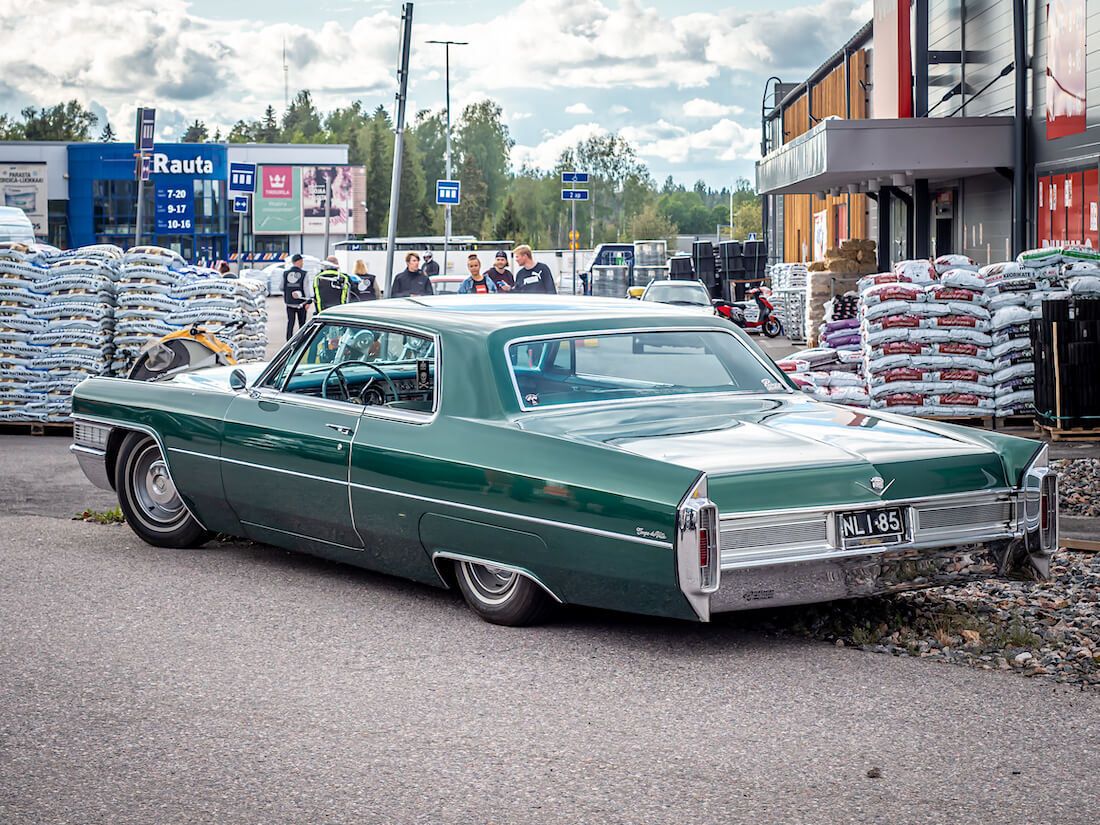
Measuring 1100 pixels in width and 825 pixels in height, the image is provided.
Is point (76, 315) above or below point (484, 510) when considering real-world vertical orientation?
above

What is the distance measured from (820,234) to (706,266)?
134 inches

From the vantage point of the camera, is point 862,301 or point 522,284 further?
point 522,284

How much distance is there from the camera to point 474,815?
394 centimetres

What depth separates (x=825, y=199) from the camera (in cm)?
3884

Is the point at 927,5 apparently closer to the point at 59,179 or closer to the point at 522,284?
the point at 522,284

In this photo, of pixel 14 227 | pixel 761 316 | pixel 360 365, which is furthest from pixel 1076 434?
pixel 14 227

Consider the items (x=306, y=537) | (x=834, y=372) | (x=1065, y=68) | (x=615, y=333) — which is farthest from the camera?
(x=1065, y=68)

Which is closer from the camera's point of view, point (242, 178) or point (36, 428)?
point (36, 428)

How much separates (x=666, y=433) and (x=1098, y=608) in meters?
2.09

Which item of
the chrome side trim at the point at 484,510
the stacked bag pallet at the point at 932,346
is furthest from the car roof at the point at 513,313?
the stacked bag pallet at the point at 932,346

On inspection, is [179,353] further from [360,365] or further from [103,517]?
[360,365]

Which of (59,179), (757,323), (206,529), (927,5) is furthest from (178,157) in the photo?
(206,529)

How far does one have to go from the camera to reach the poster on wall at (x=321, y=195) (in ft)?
314

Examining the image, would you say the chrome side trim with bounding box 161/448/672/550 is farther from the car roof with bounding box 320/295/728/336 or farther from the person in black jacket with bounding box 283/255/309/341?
the person in black jacket with bounding box 283/255/309/341
